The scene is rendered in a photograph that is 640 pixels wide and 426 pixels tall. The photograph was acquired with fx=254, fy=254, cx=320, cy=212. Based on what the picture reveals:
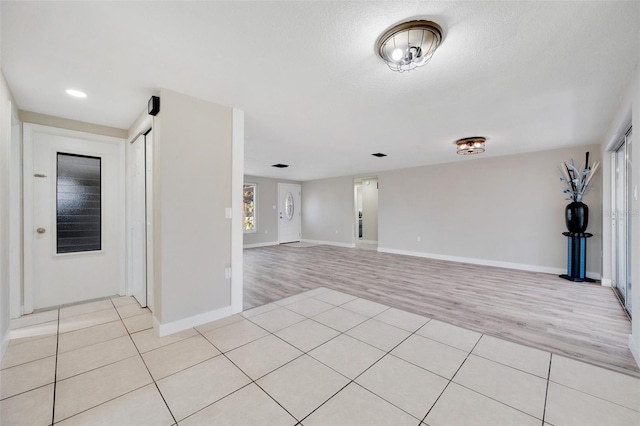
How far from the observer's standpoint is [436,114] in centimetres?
304

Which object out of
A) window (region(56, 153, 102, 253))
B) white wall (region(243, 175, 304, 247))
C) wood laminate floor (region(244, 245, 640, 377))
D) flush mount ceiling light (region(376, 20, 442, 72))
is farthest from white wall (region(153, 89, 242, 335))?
white wall (region(243, 175, 304, 247))

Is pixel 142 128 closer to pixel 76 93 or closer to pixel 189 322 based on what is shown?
pixel 76 93

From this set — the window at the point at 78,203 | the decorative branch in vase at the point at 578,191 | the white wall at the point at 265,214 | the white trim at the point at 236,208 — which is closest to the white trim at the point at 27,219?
the window at the point at 78,203

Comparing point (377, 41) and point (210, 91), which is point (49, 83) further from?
point (377, 41)

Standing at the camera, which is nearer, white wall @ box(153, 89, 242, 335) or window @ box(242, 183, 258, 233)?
white wall @ box(153, 89, 242, 335)

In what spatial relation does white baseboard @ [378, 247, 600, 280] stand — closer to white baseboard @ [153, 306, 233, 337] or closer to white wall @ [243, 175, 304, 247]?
white wall @ [243, 175, 304, 247]

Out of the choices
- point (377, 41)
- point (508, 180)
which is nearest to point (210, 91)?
point (377, 41)

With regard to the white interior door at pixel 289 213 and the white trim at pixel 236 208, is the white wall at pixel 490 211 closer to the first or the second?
the white interior door at pixel 289 213

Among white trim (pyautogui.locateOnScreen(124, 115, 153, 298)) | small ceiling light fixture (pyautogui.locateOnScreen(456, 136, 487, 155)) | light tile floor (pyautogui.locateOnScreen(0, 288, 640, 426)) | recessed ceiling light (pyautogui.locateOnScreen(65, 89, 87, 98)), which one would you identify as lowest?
light tile floor (pyautogui.locateOnScreen(0, 288, 640, 426))

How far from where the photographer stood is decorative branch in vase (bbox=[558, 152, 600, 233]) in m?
4.10

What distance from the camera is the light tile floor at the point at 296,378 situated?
4.75ft

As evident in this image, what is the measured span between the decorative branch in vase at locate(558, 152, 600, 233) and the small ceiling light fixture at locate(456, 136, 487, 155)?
1.61 meters

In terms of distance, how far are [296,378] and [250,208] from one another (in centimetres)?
699

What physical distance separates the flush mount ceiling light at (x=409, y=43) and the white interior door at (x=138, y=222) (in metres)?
2.86
